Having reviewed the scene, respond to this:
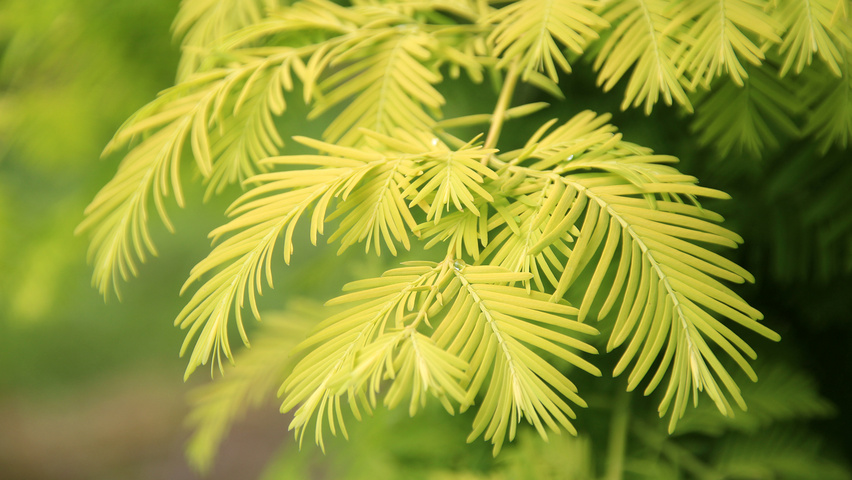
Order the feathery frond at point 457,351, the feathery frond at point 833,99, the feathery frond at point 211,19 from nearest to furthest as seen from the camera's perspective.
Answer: the feathery frond at point 457,351 < the feathery frond at point 833,99 < the feathery frond at point 211,19

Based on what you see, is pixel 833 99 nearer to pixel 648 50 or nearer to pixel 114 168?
pixel 648 50

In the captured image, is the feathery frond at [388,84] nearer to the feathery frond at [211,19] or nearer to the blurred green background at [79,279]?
the feathery frond at [211,19]

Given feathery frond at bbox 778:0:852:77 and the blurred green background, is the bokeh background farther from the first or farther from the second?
feathery frond at bbox 778:0:852:77

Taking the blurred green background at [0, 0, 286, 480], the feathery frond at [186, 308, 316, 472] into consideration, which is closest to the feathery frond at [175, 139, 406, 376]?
the feathery frond at [186, 308, 316, 472]

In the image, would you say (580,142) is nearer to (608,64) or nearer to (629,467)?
(608,64)

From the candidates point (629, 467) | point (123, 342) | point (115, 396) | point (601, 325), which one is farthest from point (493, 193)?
point (115, 396)

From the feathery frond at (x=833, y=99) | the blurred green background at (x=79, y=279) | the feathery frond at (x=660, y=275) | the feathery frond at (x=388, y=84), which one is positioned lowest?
the blurred green background at (x=79, y=279)

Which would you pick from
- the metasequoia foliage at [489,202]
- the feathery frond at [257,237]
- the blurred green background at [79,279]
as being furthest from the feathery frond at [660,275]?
→ the blurred green background at [79,279]
